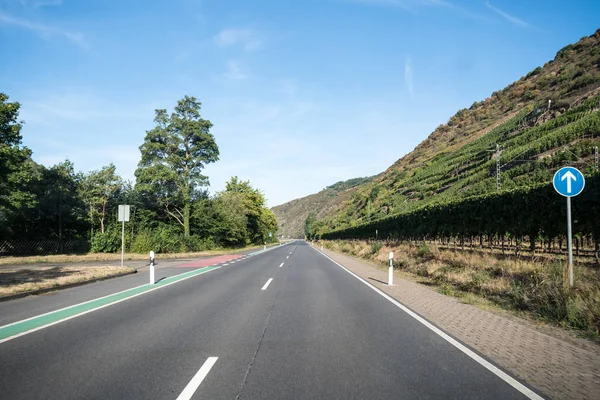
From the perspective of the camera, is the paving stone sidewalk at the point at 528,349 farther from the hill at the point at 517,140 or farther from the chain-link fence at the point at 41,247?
the chain-link fence at the point at 41,247

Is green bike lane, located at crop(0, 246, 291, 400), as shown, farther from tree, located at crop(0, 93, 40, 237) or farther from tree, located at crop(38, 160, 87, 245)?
tree, located at crop(38, 160, 87, 245)

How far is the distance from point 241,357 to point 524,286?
27.6ft

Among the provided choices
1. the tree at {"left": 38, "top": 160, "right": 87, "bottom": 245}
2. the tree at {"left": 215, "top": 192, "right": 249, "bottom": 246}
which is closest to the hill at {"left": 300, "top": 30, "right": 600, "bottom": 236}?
the tree at {"left": 215, "top": 192, "right": 249, "bottom": 246}

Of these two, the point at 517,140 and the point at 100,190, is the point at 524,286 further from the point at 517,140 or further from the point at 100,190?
the point at 517,140

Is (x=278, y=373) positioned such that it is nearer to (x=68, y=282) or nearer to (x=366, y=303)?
(x=366, y=303)

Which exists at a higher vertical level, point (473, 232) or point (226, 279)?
point (473, 232)

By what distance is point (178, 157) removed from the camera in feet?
130

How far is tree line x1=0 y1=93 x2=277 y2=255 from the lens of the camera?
35125 mm

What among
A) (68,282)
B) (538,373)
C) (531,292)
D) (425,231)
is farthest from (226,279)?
(425,231)

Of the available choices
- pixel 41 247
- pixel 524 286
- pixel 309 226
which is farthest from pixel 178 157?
pixel 309 226

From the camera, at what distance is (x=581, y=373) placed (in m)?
4.49

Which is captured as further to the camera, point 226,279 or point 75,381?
point 226,279

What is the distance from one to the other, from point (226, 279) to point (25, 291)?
6.36m

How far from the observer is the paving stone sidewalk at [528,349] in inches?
163
